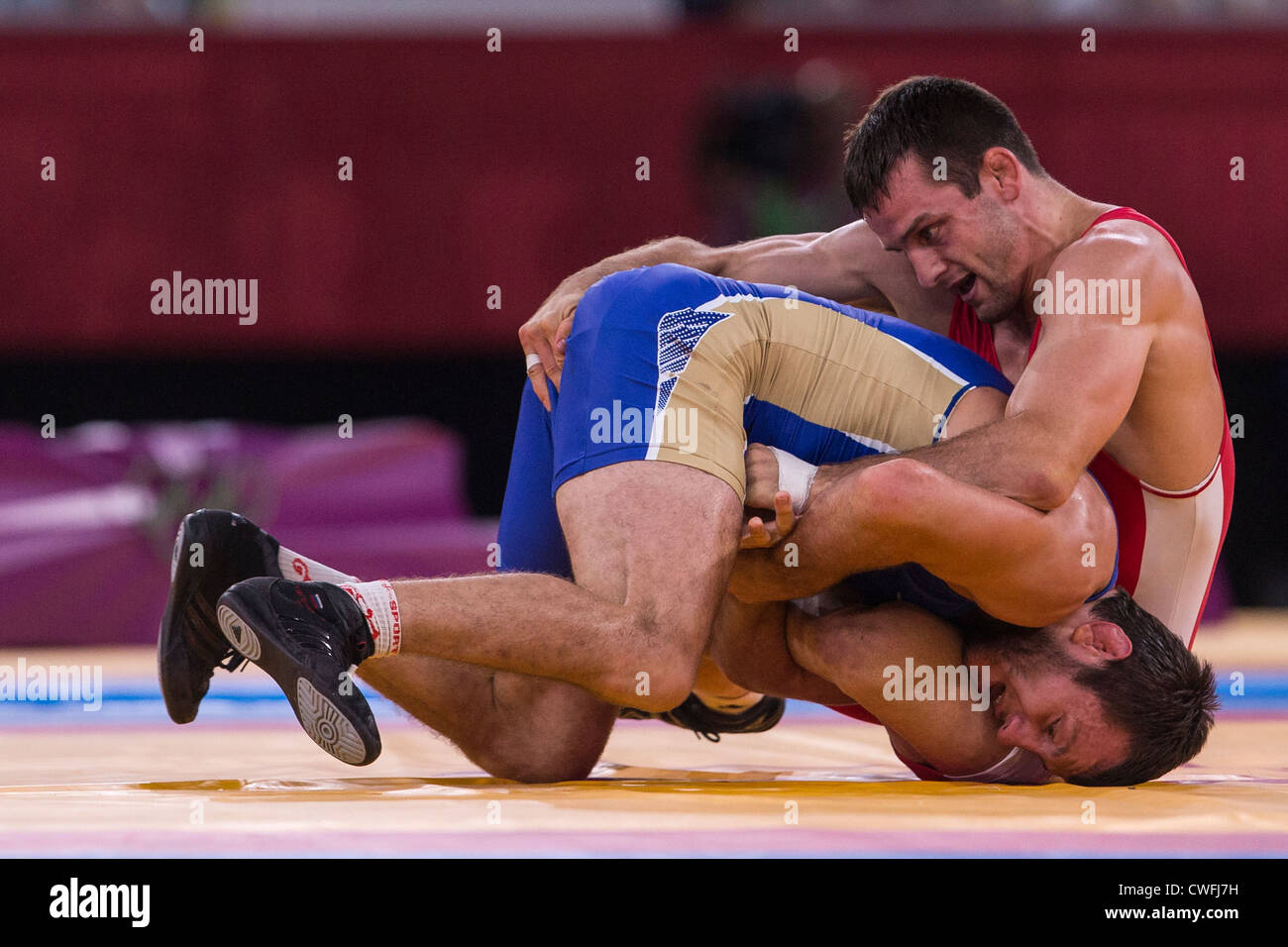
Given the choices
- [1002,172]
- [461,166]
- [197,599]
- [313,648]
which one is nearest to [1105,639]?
[1002,172]

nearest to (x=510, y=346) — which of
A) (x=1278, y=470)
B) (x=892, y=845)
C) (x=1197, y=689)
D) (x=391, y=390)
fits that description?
(x=391, y=390)

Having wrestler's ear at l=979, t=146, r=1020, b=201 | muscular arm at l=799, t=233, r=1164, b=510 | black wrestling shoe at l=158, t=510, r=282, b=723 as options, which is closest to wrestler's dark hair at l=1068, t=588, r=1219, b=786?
muscular arm at l=799, t=233, r=1164, b=510

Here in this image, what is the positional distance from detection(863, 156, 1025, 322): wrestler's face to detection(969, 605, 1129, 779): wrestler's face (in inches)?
24.0

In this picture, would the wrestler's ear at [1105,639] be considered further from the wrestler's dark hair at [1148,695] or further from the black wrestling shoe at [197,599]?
the black wrestling shoe at [197,599]

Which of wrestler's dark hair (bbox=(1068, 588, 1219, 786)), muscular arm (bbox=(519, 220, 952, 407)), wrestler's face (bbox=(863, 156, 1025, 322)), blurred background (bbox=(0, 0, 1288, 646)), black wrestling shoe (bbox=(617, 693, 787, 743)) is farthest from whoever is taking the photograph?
blurred background (bbox=(0, 0, 1288, 646))

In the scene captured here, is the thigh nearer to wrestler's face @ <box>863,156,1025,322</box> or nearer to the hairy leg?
the hairy leg

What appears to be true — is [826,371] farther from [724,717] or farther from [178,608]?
[178,608]

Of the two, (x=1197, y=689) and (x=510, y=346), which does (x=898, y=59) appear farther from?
(x=1197, y=689)

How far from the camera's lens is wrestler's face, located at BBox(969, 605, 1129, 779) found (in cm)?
222

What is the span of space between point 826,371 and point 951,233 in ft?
1.21

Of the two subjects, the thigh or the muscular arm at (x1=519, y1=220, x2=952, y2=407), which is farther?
the muscular arm at (x1=519, y1=220, x2=952, y2=407)

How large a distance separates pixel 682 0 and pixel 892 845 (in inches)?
216

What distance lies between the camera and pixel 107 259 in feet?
21.0
